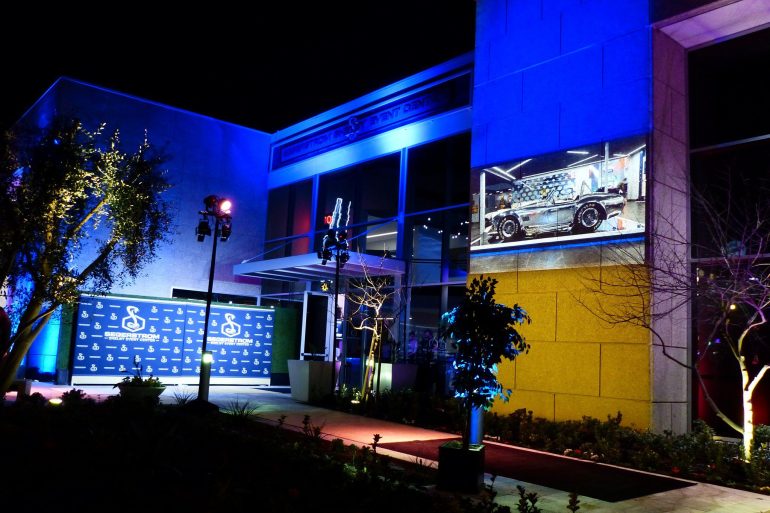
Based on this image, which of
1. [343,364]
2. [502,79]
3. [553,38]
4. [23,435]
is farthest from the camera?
[343,364]

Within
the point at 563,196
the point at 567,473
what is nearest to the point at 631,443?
the point at 567,473

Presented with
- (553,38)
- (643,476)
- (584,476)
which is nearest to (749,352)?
(643,476)

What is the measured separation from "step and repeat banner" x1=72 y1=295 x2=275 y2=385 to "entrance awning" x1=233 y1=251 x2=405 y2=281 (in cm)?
198

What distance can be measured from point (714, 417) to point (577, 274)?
385 cm

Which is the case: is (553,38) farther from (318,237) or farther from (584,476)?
(318,237)

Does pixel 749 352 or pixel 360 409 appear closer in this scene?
pixel 749 352

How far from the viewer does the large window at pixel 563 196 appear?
12.4 metres

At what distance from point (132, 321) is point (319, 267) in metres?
6.33

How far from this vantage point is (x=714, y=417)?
41.0 feet

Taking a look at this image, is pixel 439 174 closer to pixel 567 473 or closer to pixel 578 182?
Answer: pixel 578 182

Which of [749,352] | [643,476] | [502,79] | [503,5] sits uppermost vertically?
[503,5]

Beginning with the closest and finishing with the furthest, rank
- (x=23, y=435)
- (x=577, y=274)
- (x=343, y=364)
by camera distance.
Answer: (x=23, y=435) → (x=577, y=274) → (x=343, y=364)

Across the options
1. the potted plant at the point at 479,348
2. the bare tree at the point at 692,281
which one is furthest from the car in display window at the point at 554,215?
the potted plant at the point at 479,348

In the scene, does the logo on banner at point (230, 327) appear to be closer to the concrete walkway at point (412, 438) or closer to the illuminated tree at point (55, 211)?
the concrete walkway at point (412, 438)
